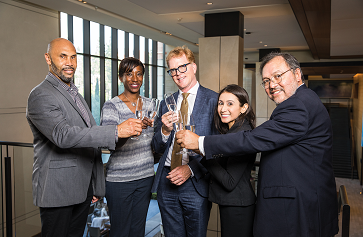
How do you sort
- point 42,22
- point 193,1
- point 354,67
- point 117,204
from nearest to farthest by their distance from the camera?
point 117,204 → point 193,1 → point 42,22 → point 354,67

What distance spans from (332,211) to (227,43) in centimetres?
573

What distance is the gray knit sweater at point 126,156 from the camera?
7.33 ft

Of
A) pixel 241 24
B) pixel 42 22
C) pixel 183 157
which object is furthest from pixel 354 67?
pixel 183 157

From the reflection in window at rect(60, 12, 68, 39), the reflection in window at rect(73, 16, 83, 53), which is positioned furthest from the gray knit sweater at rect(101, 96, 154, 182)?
the reflection in window at rect(73, 16, 83, 53)

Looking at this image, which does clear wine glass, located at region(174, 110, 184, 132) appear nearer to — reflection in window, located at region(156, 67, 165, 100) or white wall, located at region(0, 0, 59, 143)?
white wall, located at region(0, 0, 59, 143)

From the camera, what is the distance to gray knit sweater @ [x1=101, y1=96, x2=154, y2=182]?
2234 mm

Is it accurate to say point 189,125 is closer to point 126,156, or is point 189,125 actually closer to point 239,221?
point 239,221

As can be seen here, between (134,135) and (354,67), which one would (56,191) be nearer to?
(134,135)

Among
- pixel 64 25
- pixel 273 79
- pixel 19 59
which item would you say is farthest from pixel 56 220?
pixel 64 25

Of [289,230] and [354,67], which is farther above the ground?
[354,67]

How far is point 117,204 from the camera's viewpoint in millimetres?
2217

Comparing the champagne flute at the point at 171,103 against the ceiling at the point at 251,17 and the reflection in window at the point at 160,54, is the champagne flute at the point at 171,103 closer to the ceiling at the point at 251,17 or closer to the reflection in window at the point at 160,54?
the ceiling at the point at 251,17

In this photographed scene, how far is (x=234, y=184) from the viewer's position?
5.63 feet

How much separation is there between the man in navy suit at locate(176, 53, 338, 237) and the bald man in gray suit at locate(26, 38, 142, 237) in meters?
0.73
